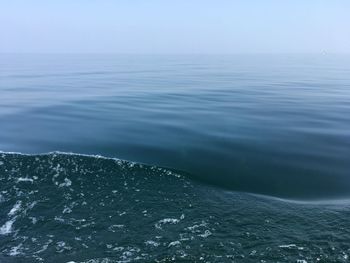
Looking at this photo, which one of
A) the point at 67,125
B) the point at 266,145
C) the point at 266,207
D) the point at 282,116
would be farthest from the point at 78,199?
the point at 282,116

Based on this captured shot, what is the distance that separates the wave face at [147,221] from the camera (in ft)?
38.4

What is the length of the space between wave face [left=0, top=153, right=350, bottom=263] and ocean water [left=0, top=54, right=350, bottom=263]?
4 cm

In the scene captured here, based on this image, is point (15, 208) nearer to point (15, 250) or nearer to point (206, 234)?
point (15, 250)

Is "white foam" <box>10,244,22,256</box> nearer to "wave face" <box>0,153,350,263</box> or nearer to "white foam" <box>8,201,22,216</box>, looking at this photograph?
"wave face" <box>0,153,350,263</box>

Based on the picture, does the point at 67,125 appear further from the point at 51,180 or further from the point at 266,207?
the point at 266,207

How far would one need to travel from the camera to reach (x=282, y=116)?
30.7 meters

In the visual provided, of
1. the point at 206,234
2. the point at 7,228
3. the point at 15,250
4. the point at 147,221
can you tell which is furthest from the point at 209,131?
the point at 15,250

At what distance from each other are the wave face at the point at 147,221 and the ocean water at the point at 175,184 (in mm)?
43

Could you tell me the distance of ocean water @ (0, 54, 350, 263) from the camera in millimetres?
12062

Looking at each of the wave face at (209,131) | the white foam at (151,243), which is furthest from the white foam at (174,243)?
the wave face at (209,131)

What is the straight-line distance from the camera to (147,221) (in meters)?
13.5

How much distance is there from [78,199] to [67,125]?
13.5 m

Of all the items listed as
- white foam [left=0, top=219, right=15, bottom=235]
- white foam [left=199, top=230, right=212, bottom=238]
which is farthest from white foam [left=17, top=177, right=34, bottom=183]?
white foam [left=199, top=230, right=212, bottom=238]

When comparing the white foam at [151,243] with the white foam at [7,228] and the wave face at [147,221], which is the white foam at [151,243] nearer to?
the wave face at [147,221]
